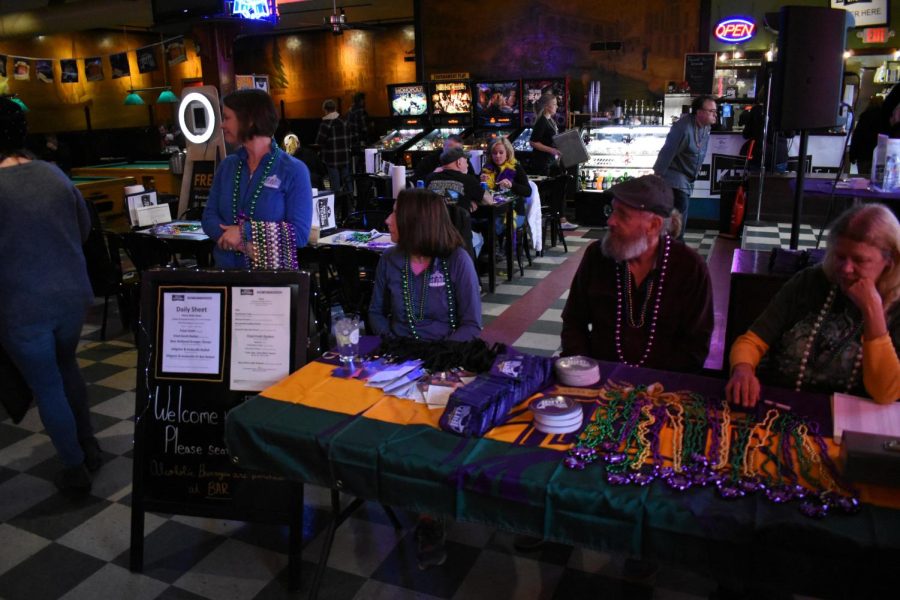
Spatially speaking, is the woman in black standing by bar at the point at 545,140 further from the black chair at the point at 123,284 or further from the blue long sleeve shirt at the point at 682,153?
A: the black chair at the point at 123,284

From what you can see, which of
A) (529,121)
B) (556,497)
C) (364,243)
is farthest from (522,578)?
(529,121)

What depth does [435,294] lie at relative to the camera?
291 cm

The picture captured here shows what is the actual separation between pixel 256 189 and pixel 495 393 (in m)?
1.85

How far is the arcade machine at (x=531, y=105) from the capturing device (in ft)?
32.0

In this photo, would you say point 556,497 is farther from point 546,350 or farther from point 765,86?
point 765,86

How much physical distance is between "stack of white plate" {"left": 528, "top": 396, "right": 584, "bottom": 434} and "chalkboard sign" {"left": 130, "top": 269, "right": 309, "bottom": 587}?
3.14ft

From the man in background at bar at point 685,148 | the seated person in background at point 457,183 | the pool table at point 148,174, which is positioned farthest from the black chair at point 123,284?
the pool table at point 148,174

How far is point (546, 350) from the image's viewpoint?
15.9ft

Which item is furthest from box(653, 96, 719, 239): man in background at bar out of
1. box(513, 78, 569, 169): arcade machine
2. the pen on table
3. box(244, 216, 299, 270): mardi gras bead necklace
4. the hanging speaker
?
the pen on table

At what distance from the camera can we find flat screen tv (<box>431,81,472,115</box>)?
425 inches

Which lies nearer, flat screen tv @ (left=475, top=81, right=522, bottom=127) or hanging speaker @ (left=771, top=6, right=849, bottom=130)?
hanging speaker @ (left=771, top=6, right=849, bottom=130)

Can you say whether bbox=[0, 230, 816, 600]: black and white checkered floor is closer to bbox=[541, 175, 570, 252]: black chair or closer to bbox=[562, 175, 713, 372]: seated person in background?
bbox=[562, 175, 713, 372]: seated person in background

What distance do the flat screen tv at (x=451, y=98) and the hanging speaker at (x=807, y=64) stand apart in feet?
25.3

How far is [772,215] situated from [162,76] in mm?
14501
